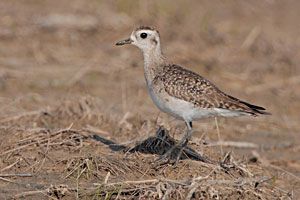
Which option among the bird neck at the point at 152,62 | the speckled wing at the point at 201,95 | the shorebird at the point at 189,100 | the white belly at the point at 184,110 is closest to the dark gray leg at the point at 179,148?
the shorebird at the point at 189,100

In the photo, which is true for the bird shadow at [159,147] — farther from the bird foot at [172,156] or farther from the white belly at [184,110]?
the white belly at [184,110]

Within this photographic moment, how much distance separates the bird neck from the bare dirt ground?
31.5 inches

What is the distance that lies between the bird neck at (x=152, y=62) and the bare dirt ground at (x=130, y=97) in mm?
800

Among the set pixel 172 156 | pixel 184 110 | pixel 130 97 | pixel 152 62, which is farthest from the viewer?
pixel 130 97

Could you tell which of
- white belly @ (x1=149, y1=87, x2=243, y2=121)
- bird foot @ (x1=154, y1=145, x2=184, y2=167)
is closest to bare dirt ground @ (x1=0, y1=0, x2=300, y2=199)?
bird foot @ (x1=154, y1=145, x2=184, y2=167)

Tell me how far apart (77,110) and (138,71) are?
3.15m

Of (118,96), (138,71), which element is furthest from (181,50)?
(118,96)

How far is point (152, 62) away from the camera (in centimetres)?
898

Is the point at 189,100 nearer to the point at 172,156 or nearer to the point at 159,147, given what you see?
the point at 172,156

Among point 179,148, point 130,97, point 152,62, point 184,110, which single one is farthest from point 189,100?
point 130,97

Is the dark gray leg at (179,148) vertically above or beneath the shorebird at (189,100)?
beneath

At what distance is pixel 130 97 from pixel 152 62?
10.6 feet

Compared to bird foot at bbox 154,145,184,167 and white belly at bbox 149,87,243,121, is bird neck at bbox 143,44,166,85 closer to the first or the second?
white belly at bbox 149,87,243,121

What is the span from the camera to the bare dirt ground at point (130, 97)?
799 centimetres
